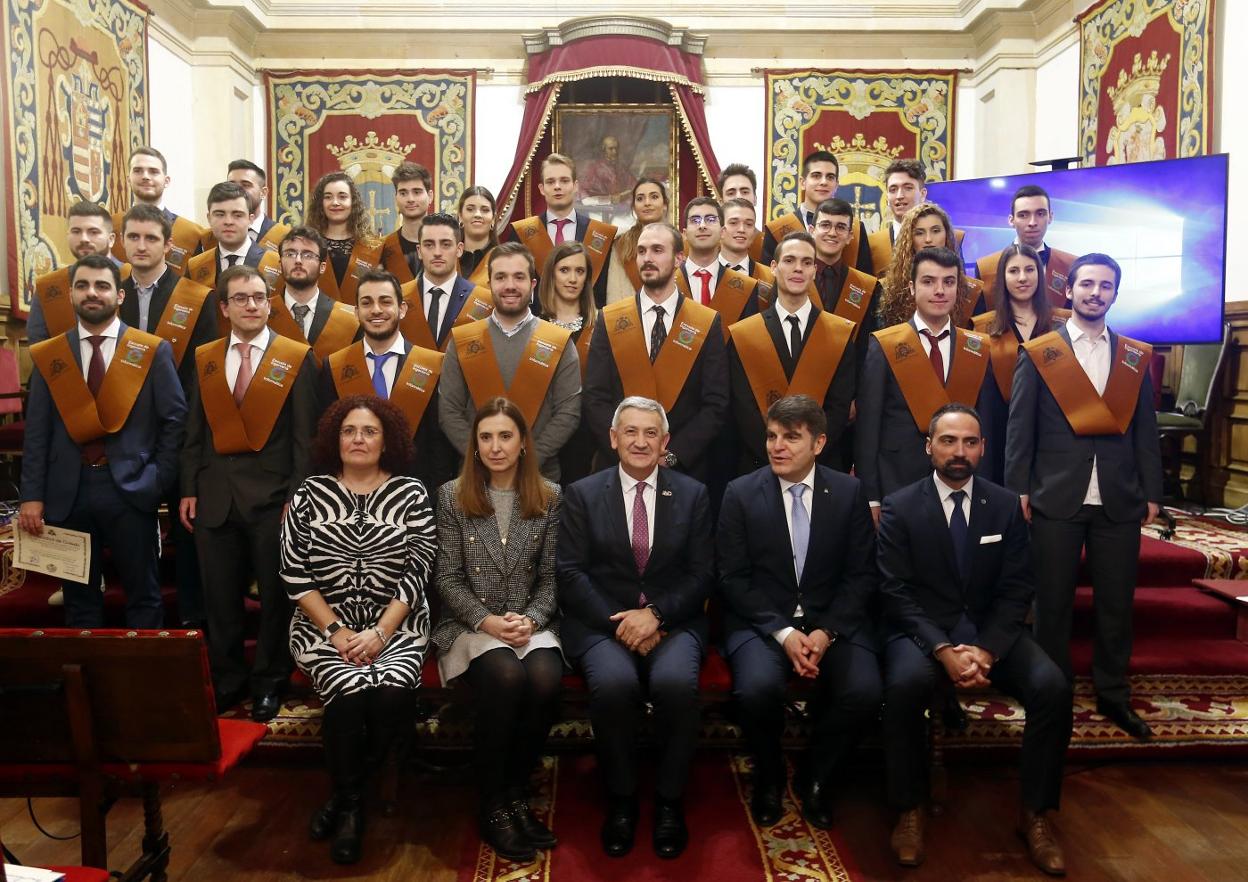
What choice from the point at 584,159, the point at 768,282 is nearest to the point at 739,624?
the point at 768,282

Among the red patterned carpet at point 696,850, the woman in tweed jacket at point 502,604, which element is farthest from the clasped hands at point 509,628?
the red patterned carpet at point 696,850

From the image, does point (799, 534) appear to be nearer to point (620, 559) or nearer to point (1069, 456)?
point (620, 559)

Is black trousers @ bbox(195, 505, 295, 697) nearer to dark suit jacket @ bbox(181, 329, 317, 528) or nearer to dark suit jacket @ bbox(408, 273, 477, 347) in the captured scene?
dark suit jacket @ bbox(181, 329, 317, 528)

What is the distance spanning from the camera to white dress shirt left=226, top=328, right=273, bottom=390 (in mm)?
3234

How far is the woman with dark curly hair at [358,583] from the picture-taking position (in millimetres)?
2557

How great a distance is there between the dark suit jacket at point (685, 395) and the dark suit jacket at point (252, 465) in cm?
96

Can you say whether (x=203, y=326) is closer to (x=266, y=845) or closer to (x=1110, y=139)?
(x=266, y=845)

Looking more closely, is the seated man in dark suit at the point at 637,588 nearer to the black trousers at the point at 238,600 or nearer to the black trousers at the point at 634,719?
the black trousers at the point at 634,719

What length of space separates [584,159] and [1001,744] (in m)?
5.84

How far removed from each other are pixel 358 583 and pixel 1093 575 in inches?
91.1

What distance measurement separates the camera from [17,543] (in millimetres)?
3082

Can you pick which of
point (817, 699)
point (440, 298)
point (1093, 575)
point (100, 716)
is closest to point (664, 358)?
point (440, 298)

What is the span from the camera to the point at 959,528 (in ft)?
9.01

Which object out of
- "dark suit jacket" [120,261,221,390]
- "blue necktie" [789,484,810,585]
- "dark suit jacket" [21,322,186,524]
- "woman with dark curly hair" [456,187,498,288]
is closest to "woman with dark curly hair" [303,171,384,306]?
"woman with dark curly hair" [456,187,498,288]
